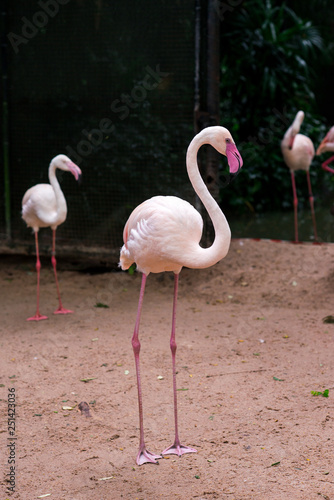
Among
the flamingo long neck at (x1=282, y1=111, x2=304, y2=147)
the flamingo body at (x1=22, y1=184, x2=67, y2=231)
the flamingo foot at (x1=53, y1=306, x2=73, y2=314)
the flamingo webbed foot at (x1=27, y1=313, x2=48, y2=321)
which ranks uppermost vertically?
the flamingo long neck at (x1=282, y1=111, x2=304, y2=147)

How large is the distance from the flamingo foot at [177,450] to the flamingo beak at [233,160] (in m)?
1.42

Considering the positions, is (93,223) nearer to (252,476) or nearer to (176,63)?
(176,63)

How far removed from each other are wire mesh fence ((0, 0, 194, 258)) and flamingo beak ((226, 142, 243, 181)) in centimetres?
305

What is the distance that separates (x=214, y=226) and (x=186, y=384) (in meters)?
1.49

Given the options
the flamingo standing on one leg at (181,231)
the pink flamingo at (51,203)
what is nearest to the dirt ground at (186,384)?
the flamingo standing on one leg at (181,231)

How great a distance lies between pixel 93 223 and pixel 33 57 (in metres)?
2.04

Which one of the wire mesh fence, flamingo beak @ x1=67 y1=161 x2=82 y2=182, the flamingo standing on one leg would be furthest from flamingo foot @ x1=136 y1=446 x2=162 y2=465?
the wire mesh fence

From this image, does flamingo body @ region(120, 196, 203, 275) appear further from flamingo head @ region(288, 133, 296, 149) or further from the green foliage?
the green foliage

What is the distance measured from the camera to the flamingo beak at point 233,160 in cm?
272

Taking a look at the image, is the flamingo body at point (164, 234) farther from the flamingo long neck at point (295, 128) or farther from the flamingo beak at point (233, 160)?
the flamingo long neck at point (295, 128)

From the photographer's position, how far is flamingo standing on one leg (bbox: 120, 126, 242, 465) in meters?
2.78

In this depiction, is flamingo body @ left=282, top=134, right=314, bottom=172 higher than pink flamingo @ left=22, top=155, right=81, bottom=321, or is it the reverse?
flamingo body @ left=282, top=134, right=314, bottom=172

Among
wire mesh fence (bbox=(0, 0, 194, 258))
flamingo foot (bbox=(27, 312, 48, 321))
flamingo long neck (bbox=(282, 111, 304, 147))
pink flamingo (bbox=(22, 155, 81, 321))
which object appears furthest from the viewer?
flamingo long neck (bbox=(282, 111, 304, 147))

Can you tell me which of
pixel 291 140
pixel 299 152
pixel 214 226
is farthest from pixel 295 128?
pixel 214 226
